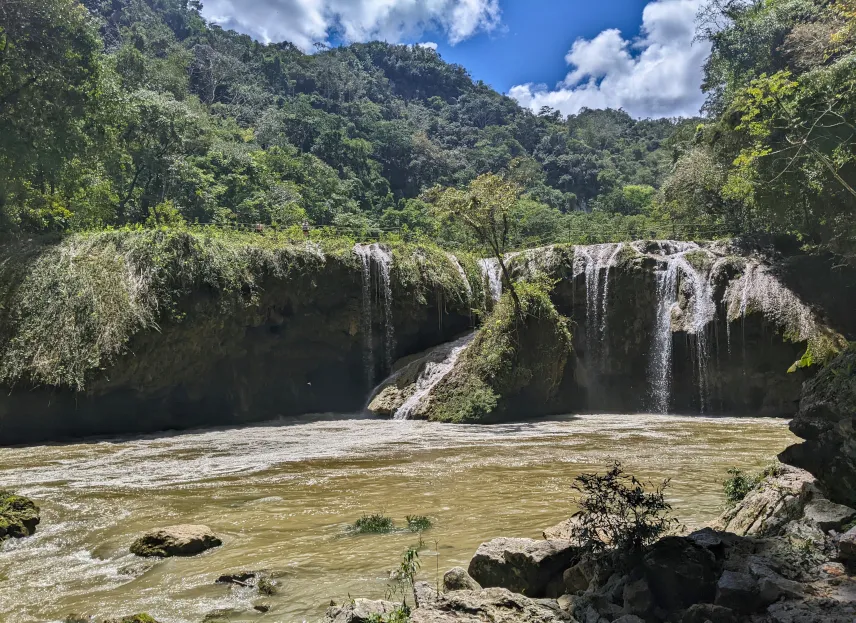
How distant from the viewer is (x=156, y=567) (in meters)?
4.75

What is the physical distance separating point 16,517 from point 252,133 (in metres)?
50.9

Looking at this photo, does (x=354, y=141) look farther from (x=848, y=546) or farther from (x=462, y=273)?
(x=848, y=546)

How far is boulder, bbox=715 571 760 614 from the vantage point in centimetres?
300

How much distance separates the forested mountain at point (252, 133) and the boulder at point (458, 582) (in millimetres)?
17024

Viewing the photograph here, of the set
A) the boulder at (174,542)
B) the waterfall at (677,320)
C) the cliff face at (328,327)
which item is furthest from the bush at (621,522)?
the waterfall at (677,320)

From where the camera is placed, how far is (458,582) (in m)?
3.77

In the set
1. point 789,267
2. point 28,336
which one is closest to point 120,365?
point 28,336

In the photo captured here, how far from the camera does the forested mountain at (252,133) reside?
1800cm

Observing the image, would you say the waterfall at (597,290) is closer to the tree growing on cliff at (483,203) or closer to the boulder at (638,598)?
the tree growing on cliff at (483,203)

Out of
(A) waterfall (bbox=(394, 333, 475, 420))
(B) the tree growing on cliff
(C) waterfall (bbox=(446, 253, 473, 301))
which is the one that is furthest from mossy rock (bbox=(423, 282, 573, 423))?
(C) waterfall (bbox=(446, 253, 473, 301))

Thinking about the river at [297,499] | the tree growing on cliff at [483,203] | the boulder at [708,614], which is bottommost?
the river at [297,499]

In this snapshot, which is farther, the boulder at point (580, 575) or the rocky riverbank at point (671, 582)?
the boulder at point (580, 575)

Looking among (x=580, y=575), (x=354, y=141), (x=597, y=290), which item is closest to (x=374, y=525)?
(x=580, y=575)

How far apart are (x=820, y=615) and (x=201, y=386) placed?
17.5 meters
